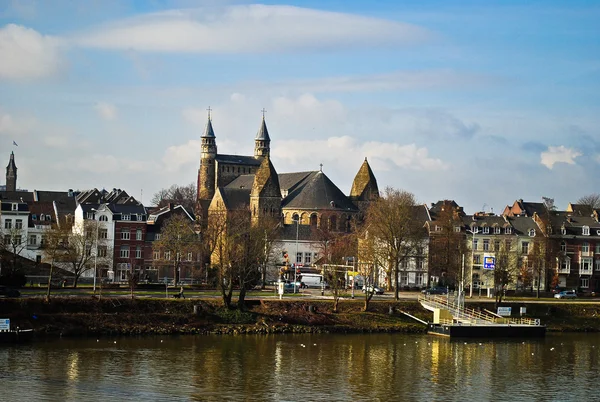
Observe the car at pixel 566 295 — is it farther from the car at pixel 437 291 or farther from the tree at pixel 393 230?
the tree at pixel 393 230

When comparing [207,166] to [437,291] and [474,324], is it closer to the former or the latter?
[437,291]

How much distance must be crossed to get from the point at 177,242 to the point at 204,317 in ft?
74.4

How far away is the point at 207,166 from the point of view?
191375mm

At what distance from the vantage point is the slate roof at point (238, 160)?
191 m

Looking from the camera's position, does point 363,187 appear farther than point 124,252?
Yes

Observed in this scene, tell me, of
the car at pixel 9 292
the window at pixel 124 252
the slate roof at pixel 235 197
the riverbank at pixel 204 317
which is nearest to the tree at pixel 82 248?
the window at pixel 124 252

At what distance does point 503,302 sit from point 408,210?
15.7 metres

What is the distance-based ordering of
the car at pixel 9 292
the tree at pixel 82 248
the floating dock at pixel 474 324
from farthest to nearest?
the tree at pixel 82 248
the floating dock at pixel 474 324
the car at pixel 9 292

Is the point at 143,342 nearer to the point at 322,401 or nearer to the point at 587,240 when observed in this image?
the point at 322,401

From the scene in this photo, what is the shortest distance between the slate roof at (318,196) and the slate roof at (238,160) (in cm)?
4708

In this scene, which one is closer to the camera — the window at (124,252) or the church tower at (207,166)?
the window at (124,252)

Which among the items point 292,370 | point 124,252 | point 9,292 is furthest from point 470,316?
point 124,252

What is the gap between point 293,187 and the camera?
148375 mm

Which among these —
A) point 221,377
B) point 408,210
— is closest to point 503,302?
point 408,210
